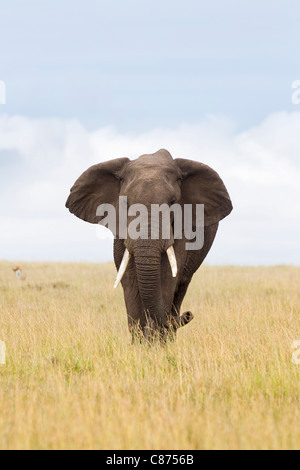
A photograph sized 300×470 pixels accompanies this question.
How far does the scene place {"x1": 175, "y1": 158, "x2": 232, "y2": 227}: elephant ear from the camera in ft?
30.3

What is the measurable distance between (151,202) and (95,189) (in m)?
1.71

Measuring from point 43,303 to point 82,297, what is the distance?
1.68m

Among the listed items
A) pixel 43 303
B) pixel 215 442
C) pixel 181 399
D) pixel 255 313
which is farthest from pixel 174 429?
Answer: pixel 43 303

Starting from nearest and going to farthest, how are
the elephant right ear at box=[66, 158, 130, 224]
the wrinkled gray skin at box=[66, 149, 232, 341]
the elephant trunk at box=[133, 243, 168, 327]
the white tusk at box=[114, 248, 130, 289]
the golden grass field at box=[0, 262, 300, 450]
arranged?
the golden grass field at box=[0, 262, 300, 450], the elephant trunk at box=[133, 243, 168, 327], the wrinkled gray skin at box=[66, 149, 232, 341], the white tusk at box=[114, 248, 130, 289], the elephant right ear at box=[66, 158, 130, 224]

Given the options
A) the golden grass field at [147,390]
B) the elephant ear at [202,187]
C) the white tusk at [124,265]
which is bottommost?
the golden grass field at [147,390]

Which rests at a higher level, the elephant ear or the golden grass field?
the elephant ear

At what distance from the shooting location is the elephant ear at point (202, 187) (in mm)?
9234

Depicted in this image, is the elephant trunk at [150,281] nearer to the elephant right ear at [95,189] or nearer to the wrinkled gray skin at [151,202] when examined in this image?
the wrinkled gray skin at [151,202]

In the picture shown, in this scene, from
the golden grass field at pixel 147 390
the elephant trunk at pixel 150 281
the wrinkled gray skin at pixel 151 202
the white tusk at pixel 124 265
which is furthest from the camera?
the white tusk at pixel 124 265

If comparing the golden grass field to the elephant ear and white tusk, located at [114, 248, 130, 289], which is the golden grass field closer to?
white tusk, located at [114, 248, 130, 289]

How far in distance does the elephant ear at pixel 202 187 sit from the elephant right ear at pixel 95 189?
37.5 inches

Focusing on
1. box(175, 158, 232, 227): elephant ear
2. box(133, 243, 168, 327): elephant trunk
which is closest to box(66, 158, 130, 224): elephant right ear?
box(175, 158, 232, 227): elephant ear

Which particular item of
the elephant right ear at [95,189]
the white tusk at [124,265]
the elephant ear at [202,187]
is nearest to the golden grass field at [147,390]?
the white tusk at [124,265]
